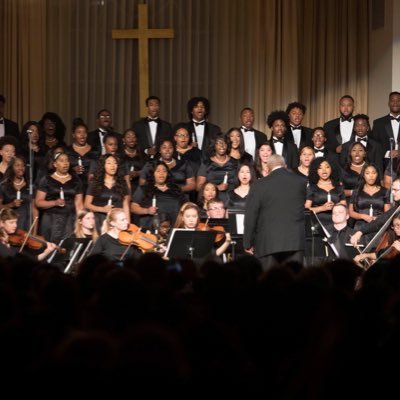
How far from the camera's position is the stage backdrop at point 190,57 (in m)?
13.9

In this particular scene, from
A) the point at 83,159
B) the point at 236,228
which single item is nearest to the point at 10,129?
the point at 83,159

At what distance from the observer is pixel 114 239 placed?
887 centimetres

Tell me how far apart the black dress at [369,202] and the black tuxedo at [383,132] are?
1.33 meters

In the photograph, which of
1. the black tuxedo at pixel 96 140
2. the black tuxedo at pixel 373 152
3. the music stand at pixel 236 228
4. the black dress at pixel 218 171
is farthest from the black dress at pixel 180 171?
the music stand at pixel 236 228

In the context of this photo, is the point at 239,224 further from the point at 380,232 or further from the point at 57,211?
the point at 57,211

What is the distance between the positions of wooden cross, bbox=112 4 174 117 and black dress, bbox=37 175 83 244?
352cm

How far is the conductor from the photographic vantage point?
25.8 ft

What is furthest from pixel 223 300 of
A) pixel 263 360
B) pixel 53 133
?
pixel 53 133

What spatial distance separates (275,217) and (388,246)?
1.45 metres

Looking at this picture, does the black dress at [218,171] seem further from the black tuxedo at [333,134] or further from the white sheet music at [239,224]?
the white sheet music at [239,224]

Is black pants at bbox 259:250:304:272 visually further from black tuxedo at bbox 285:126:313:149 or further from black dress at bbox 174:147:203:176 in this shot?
black tuxedo at bbox 285:126:313:149

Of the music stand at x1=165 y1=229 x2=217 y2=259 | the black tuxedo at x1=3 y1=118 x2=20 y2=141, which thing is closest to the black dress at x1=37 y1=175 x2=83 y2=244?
the black tuxedo at x1=3 y1=118 x2=20 y2=141

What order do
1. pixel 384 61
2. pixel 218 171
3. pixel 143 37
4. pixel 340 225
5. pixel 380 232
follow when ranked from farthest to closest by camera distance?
pixel 143 37
pixel 384 61
pixel 218 171
pixel 340 225
pixel 380 232

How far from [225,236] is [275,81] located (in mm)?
5188
